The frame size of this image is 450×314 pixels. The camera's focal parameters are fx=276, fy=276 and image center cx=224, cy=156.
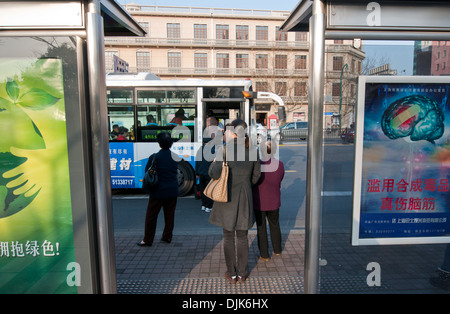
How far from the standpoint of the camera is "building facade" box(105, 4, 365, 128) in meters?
36.2

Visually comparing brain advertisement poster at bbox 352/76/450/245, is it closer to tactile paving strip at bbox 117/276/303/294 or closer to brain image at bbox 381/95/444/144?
brain image at bbox 381/95/444/144

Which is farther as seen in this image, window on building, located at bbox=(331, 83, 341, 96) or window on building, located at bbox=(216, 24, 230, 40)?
window on building, located at bbox=(216, 24, 230, 40)

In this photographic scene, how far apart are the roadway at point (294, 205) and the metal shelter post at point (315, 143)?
0.22 m

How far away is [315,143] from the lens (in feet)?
7.79

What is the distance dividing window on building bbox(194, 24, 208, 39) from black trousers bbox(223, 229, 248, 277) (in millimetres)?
38820

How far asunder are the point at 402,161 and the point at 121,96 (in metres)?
6.71

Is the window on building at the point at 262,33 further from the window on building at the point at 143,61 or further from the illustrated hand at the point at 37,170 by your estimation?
the illustrated hand at the point at 37,170

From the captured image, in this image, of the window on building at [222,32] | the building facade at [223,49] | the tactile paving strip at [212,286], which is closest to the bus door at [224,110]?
the tactile paving strip at [212,286]

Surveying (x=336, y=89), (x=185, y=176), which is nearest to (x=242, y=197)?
(x=336, y=89)

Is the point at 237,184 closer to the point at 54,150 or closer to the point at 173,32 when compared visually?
the point at 54,150

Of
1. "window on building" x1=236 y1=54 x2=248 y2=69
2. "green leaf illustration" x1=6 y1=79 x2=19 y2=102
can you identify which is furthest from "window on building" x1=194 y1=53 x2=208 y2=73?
"green leaf illustration" x1=6 y1=79 x2=19 y2=102

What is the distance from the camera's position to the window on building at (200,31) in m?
37.8

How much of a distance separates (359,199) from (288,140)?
23612 mm
